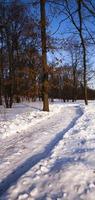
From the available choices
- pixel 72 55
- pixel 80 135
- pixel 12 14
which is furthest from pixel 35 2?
pixel 72 55

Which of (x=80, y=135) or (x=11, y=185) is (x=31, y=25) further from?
(x=11, y=185)

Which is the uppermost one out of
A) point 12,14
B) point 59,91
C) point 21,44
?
point 12,14

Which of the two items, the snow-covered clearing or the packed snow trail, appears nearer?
the snow-covered clearing

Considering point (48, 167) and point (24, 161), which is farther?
point (24, 161)

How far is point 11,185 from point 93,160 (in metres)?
2.16

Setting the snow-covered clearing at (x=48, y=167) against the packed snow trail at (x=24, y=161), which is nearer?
the snow-covered clearing at (x=48, y=167)

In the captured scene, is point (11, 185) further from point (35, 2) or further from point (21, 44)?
point (21, 44)

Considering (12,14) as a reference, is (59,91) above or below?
below

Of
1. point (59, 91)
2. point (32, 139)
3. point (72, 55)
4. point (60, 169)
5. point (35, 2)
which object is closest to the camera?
point (60, 169)

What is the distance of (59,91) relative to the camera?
81312 mm

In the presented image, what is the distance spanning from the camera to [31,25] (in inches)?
1071

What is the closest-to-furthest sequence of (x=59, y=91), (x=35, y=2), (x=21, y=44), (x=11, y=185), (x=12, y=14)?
(x=11, y=185) → (x=35, y=2) → (x=12, y=14) → (x=21, y=44) → (x=59, y=91)

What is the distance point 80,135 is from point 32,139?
1795mm

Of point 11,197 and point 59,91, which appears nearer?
point 11,197
